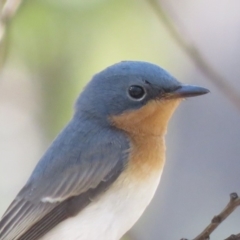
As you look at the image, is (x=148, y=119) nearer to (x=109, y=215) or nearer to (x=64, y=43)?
(x=109, y=215)

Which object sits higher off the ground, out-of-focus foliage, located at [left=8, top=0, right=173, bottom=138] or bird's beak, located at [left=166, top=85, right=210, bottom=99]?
out-of-focus foliage, located at [left=8, top=0, right=173, bottom=138]

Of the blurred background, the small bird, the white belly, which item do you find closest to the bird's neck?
the small bird

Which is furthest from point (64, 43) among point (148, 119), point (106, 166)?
point (106, 166)

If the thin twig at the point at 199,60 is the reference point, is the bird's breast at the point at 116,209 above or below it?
below

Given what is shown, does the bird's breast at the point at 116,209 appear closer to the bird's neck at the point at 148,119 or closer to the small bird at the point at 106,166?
the small bird at the point at 106,166

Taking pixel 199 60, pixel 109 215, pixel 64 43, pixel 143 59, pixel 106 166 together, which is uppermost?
pixel 64 43

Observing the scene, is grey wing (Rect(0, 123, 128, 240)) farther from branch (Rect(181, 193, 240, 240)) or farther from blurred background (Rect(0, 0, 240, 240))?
blurred background (Rect(0, 0, 240, 240))

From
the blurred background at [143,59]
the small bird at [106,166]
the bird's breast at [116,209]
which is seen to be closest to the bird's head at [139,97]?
the small bird at [106,166]
